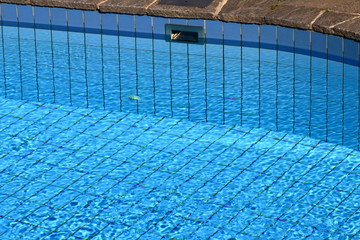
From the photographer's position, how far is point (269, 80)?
8.20 meters

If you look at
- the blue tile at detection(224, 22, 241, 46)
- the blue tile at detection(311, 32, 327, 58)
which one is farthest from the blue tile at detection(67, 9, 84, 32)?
the blue tile at detection(311, 32, 327, 58)

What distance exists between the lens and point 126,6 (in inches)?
339

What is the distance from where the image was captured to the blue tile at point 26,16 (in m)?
9.82

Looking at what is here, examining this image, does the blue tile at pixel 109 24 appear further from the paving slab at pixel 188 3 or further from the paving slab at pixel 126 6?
the paving slab at pixel 188 3

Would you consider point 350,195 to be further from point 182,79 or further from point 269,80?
point 182,79

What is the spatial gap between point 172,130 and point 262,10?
1794mm

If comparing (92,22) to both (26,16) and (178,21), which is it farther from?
(178,21)

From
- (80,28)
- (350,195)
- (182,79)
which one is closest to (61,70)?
(80,28)

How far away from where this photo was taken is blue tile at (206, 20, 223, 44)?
8.55m

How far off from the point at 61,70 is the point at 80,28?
89 centimetres

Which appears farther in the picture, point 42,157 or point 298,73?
point 298,73

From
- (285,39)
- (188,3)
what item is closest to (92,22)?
(188,3)

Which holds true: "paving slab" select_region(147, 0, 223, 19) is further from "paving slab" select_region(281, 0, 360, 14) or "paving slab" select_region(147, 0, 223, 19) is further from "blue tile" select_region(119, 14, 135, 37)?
"paving slab" select_region(281, 0, 360, 14)

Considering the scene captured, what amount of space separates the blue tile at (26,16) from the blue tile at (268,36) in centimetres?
336
